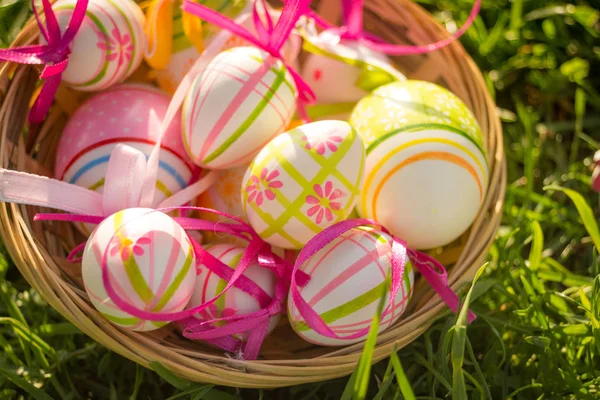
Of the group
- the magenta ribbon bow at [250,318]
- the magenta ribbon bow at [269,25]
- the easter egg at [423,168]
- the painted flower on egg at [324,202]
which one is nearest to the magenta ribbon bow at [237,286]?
the magenta ribbon bow at [250,318]

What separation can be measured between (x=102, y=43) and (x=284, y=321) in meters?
0.59

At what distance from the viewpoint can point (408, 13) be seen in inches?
55.7

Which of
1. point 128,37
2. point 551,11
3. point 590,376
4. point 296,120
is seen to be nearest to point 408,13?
point 296,120

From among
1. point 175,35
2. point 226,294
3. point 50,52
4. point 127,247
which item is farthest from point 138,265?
point 175,35

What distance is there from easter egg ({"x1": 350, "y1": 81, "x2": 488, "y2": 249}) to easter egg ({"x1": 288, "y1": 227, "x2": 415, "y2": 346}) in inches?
3.0

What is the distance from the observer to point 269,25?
1.20m

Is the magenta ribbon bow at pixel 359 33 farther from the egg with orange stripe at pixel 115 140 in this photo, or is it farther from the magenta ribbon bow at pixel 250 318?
the magenta ribbon bow at pixel 250 318

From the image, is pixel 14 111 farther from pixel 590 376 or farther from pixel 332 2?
pixel 590 376

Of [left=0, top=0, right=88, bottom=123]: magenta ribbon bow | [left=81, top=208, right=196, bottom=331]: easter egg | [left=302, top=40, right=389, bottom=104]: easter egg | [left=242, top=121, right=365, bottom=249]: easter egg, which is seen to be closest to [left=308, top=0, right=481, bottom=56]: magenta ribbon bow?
[left=302, top=40, right=389, bottom=104]: easter egg

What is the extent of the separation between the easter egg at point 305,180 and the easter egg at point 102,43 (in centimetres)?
34

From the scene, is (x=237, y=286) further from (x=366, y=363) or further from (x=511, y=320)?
(x=511, y=320)

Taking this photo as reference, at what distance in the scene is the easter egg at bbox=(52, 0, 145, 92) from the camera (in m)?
1.14

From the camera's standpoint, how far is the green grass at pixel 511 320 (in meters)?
1.12

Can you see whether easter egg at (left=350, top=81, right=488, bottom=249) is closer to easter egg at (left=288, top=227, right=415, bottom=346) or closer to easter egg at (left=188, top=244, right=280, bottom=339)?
easter egg at (left=288, top=227, right=415, bottom=346)
